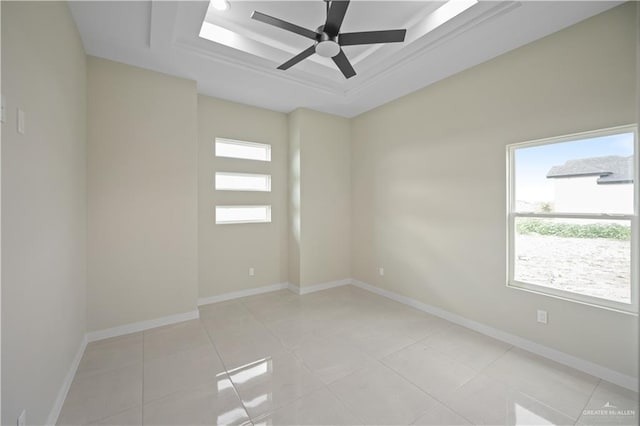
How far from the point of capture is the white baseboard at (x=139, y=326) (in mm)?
2827

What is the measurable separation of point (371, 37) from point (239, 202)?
2919mm

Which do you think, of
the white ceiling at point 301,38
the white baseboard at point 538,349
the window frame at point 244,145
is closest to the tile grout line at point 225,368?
the window frame at point 244,145

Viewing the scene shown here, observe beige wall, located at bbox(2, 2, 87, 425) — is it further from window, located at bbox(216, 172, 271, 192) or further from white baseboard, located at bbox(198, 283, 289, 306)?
window, located at bbox(216, 172, 271, 192)

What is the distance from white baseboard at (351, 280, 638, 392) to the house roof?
156cm

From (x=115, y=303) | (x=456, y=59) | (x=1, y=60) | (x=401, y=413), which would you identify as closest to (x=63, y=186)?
(x=1, y=60)

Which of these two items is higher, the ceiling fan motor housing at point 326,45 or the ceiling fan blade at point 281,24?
the ceiling fan blade at point 281,24

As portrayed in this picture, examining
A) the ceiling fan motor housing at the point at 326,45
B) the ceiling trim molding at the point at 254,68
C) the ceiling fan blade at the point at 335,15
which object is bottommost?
the ceiling fan motor housing at the point at 326,45

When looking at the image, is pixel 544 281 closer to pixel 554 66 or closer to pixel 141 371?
pixel 554 66

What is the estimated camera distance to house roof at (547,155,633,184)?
2141 mm

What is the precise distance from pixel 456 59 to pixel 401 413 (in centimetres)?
339

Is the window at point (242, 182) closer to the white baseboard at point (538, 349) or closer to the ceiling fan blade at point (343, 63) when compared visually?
the ceiling fan blade at point (343, 63)

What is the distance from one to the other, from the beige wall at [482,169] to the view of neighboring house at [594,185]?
0.32 meters

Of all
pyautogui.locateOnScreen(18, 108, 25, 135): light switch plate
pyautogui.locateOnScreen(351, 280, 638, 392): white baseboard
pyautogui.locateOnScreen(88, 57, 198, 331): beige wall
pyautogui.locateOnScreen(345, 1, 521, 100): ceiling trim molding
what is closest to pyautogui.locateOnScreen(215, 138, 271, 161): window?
pyautogui.locateOnScreen(88, 57, 198, 331): beige wall

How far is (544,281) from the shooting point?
2602mm
